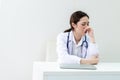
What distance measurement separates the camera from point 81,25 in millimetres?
2352

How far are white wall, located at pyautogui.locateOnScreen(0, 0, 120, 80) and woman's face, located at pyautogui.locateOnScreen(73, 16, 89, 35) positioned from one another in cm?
60

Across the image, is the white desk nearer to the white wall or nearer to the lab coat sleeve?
the lab coat sleeve

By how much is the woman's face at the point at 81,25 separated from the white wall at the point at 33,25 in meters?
0.60

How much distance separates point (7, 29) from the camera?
2.88 metres

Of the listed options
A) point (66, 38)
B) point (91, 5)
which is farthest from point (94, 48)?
point (91, 5)

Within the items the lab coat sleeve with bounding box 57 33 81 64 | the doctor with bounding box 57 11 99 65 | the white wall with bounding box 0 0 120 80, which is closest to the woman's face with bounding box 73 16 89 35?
the doctor with bounding box 57 11 99 65

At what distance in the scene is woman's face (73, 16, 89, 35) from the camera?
2.34m

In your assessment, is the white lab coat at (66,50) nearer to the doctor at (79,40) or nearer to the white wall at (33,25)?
the doctor at (79,40)

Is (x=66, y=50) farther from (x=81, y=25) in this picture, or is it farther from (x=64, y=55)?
(x=81, y=25)

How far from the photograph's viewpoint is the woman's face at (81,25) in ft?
7.68

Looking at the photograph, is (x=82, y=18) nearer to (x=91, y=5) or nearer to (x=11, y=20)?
(x=91, y=5)

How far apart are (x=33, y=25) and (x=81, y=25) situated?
752mm

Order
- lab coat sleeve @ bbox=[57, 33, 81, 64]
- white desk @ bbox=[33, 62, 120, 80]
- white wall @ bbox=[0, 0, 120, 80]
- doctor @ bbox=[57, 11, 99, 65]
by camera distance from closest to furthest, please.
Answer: white desk @ bbox=[33, 62, 120, 80] < lab coat sleeve @ bbox=[57, 33, 81, 64] < doctor @ bbox=[57, 11, 99, 65] < white wall @ bbox=[0, 0, 120, 80]

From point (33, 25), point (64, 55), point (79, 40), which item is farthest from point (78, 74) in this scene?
point (33, 25)
